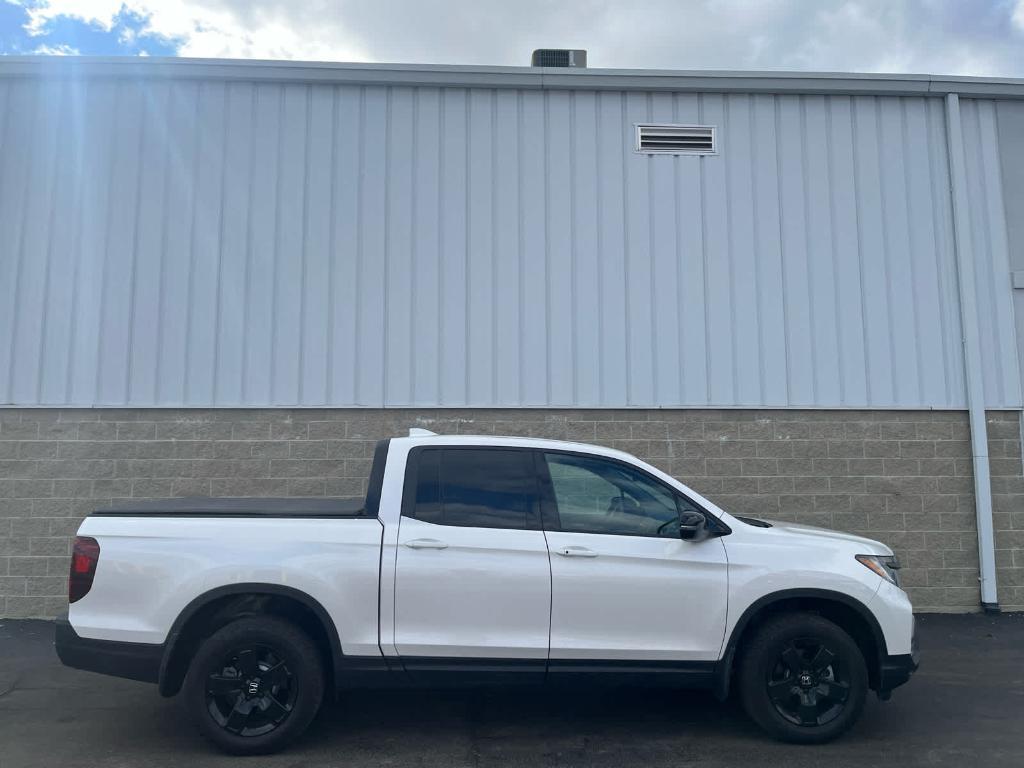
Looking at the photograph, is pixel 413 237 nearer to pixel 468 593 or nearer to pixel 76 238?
pixel 76 238

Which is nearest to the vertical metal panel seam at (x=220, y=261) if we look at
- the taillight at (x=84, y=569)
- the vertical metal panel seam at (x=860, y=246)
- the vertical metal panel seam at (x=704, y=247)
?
the taillight at (x=84, y=569)

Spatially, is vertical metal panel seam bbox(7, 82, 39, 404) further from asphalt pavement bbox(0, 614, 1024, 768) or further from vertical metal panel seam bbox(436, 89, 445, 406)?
vertical metal panel seam bbox(436, 89, 445, 406)

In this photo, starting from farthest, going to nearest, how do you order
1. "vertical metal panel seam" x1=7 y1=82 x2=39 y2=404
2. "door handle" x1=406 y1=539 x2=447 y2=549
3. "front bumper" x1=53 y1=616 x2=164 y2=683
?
"vertical metal panel seam" x1=7 y1=82 x2=39 y2=404, "door handle" x1=406 y1=539 x2=447 y2=549, "front bumper" x1=53 y1=616 x2=164 y2=683

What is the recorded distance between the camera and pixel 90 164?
905cm

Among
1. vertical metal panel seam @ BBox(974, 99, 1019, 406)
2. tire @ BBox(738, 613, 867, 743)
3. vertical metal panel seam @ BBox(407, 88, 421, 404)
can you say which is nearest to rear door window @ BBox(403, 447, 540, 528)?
Result: tire @ BBox(738, 613, 867, 743)

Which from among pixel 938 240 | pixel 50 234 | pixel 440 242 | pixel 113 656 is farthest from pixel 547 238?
pixel 113 656

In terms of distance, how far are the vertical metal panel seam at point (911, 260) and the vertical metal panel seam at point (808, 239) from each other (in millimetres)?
1105

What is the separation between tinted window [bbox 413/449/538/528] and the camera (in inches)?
200

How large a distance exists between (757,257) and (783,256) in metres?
0.29

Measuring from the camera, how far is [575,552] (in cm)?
497

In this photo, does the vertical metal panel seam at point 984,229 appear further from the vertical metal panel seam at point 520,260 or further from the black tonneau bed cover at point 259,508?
the black tonneau bed cover at point 259,508

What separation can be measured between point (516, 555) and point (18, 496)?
624 centimetres

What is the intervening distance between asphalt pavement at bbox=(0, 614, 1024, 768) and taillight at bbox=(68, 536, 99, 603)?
975mm

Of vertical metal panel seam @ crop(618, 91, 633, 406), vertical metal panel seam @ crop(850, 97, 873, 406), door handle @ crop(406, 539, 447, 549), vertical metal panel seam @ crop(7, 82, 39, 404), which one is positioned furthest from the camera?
vertical metal panel seam @ crop(850, 97, 873, 406)
